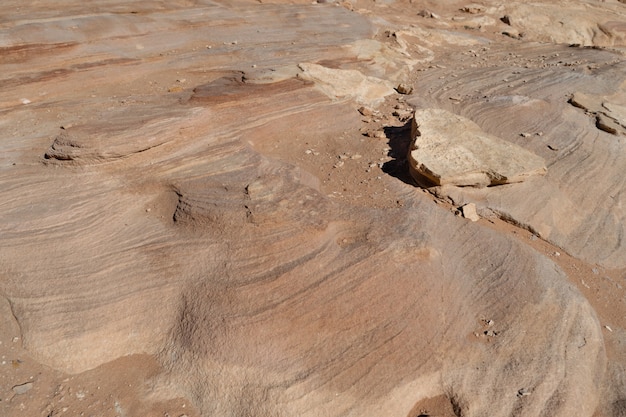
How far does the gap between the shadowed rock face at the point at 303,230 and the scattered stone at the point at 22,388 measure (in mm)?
44

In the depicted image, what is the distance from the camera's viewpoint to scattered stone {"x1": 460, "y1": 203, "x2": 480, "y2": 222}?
15.4 feet

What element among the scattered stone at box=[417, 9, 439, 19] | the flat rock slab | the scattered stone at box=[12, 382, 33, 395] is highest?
the flat rock slab

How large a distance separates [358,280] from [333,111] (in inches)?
128

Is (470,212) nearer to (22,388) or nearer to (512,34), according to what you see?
(22,388)

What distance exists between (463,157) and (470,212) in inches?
26.8

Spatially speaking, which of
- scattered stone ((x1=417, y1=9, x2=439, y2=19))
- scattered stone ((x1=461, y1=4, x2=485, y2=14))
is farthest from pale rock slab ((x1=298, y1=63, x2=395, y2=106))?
scattered stone ((x1=461, y1=4, x2=485, y2=14))

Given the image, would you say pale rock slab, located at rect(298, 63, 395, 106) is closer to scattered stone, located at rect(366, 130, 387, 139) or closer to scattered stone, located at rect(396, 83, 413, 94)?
scattered stone, located at rect(396, 83, 413, 94)

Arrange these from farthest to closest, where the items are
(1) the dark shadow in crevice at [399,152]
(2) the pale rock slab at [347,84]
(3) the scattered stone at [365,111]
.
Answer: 1. (2) the pale rock slab at [347,84]
2. (3) the scattered stone at [365,111]
3. (1) the dark shadow in crevice at [399,152]

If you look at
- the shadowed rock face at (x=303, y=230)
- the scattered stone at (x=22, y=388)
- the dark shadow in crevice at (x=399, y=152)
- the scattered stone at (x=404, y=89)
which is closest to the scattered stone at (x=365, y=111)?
the shadowed rock face at (x=303, y=230)

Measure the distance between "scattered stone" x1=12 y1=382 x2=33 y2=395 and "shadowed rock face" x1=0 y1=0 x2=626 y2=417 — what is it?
44mm

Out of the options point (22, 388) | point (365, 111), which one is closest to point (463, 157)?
point (365, 111)

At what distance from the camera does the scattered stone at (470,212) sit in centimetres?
468

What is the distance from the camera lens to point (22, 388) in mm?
3148

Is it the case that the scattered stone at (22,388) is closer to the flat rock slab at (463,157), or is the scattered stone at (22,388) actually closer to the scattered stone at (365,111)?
the flat rock slab at (463,157)
